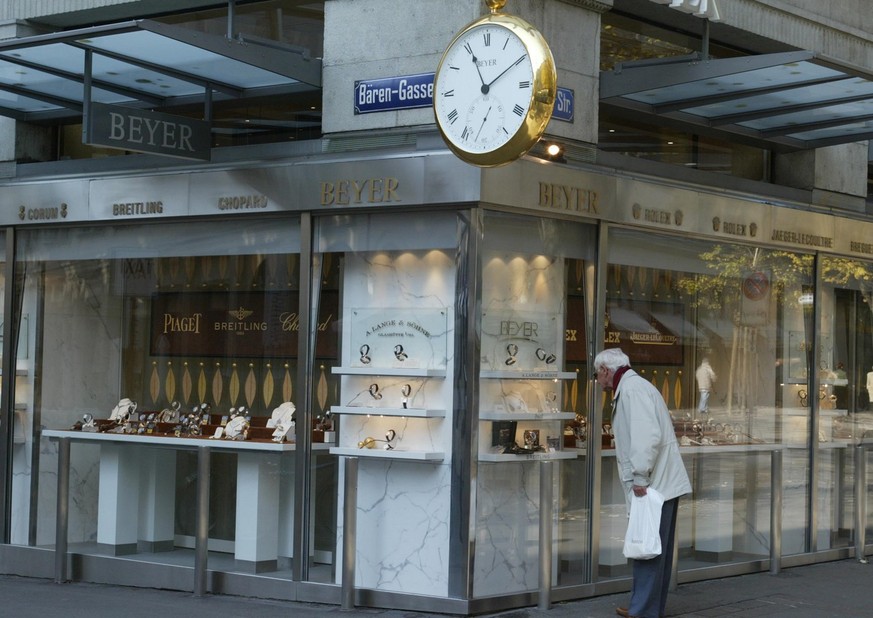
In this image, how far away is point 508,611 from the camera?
30.8ft

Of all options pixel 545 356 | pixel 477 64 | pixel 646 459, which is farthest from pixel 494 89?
pixel 646 459

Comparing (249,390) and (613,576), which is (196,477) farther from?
(613,576)

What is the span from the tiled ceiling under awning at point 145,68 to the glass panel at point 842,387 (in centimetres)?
580

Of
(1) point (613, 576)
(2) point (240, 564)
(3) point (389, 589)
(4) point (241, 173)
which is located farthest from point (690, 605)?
(4) point (241, 173)

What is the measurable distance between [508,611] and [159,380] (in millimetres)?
3849

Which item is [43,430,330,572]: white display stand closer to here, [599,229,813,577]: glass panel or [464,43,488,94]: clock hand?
[599,229,813,577]: glass panel

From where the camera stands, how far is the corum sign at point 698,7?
33.9ft

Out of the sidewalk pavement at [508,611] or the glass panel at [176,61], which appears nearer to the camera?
the glass panel at [176,61]

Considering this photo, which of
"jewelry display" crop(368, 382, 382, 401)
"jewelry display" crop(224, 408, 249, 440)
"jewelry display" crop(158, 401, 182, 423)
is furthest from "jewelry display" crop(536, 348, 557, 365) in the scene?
"jewelry display" crop(158, 401, 182, 423)

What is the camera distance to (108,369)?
11.6m

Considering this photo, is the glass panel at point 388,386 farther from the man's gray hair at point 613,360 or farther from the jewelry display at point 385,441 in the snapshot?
the man's gray hair at point 613,360

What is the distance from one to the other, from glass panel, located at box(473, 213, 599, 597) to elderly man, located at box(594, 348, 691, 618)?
2.56 feet

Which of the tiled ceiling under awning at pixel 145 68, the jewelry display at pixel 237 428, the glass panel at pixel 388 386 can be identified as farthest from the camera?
the jewelry display at pixel 237 428

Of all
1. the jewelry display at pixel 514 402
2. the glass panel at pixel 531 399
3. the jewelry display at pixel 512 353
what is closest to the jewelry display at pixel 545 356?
the glass panel at pixel 531 399
